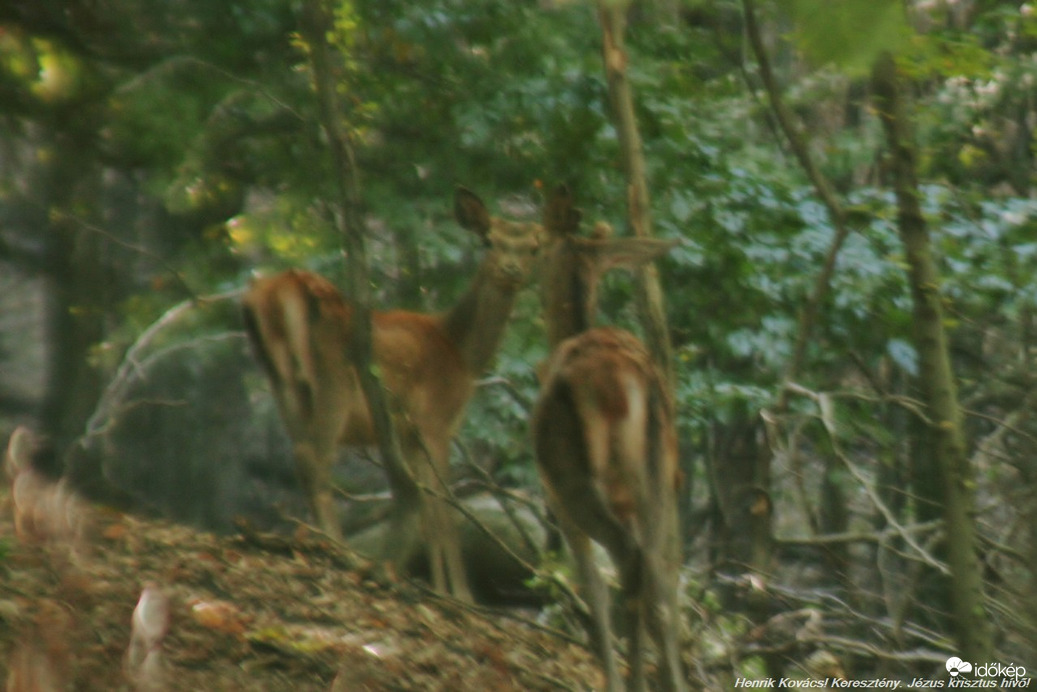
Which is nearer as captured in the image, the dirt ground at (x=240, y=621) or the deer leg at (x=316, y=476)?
the dirt ground at (x=240, y=621)

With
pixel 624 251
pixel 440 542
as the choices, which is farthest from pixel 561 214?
pixel 440 542

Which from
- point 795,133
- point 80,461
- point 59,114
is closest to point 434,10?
point 59,114

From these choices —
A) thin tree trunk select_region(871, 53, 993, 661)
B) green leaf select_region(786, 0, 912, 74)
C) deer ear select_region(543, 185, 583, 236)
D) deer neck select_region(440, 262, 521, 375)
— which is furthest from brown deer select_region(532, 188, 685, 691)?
green leaf select_region(786, 0, 912, 74)

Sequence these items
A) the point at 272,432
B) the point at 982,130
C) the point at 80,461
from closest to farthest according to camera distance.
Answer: the point at 80,461, the point at 272,432, the point at 982,130

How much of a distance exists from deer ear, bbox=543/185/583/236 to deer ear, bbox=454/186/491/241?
2.14 feet

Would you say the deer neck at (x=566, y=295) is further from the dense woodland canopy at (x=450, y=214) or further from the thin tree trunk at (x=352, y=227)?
the thin tree trunk at (x=352, y=227)

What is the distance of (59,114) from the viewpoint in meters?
7.00

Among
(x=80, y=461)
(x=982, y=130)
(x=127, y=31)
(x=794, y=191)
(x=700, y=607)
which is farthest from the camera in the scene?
(x=982, y=130)

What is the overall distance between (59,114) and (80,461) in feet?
8.83

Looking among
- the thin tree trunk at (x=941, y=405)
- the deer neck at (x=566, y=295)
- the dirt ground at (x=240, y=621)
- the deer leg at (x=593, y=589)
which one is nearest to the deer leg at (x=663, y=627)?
the deer leg at (x=593, y=589)

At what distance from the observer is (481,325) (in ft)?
25.1

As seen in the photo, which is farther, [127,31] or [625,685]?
[127,31]

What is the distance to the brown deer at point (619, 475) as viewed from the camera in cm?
486

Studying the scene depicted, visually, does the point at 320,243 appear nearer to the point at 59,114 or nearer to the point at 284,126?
the point at 284,126
